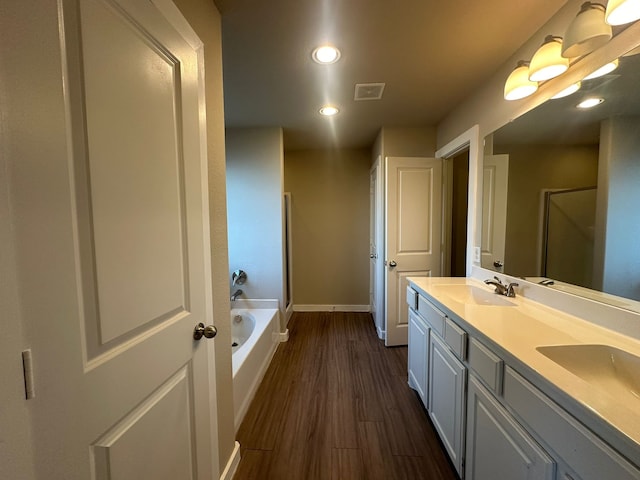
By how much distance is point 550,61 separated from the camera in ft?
4.08

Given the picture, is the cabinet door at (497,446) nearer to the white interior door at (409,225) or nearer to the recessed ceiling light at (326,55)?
the white interior door at (409,225)

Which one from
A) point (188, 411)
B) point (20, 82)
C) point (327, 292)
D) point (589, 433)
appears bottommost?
point (327, 292)

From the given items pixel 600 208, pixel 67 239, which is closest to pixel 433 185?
pixel 600 208

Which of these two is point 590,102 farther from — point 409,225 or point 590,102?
point 409,225

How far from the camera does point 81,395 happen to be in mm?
556

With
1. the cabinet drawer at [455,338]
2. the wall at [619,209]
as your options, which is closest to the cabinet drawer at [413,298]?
the cabinet drawer at [455,338]

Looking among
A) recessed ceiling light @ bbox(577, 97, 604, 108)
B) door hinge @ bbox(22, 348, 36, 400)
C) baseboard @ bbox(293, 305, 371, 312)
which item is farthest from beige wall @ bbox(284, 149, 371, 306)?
door hinge @ bbox(22, 348, 36, 400)

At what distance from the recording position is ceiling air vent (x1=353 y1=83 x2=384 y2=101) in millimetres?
2008

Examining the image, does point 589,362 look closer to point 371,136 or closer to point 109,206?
point 109,206

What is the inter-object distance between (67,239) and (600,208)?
192 centimetres

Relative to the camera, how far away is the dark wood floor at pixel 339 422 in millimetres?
1431

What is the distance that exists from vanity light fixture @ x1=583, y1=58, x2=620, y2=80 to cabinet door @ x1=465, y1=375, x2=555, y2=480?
1.46 meters

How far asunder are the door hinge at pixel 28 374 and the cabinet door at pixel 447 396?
4.81ft

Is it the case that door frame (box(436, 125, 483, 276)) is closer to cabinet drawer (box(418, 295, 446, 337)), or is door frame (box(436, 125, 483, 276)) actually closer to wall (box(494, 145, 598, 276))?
wall (box(494, 145, 598, 276))
